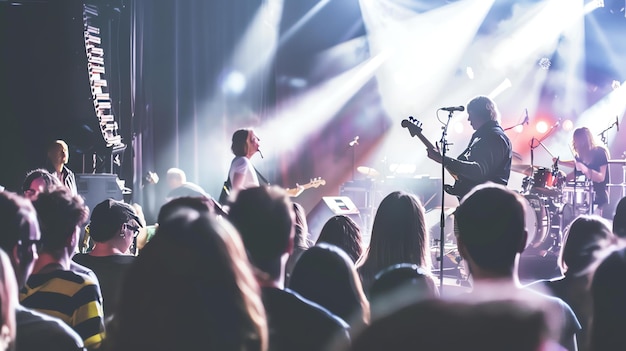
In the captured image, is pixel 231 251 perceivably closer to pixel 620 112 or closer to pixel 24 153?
pixel 24 153

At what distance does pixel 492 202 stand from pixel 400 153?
513 inches

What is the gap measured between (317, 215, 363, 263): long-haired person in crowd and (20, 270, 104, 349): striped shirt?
1.49m

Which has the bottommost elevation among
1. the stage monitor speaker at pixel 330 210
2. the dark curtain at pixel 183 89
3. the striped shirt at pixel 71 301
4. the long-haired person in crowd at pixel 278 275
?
the stage monitor speaker at pixel 330 210

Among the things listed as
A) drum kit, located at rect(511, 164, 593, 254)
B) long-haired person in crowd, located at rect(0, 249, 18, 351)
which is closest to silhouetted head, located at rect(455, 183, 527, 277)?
long-haired person in crowd, located at rect(0, 249, 18, 351)

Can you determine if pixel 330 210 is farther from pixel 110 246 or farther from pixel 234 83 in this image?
pixel 110 246

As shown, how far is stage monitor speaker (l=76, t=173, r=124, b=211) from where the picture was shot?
778cm

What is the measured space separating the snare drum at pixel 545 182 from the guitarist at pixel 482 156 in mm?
3915

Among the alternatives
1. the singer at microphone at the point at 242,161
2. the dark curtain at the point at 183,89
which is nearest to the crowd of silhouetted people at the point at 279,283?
the singer at microphone at the point at 242,161

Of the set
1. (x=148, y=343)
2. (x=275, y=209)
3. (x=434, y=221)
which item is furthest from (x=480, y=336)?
(x=434, y=221)

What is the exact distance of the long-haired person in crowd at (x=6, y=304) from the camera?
1458 millimetres

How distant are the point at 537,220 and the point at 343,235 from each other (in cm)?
592

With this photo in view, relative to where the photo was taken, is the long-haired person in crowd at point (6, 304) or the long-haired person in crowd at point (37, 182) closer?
the long-haired person in crowd at point (6, 304)

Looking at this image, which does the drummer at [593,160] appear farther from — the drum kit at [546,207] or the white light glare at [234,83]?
the white light glare at [234,83]

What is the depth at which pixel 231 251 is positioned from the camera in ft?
4.75
